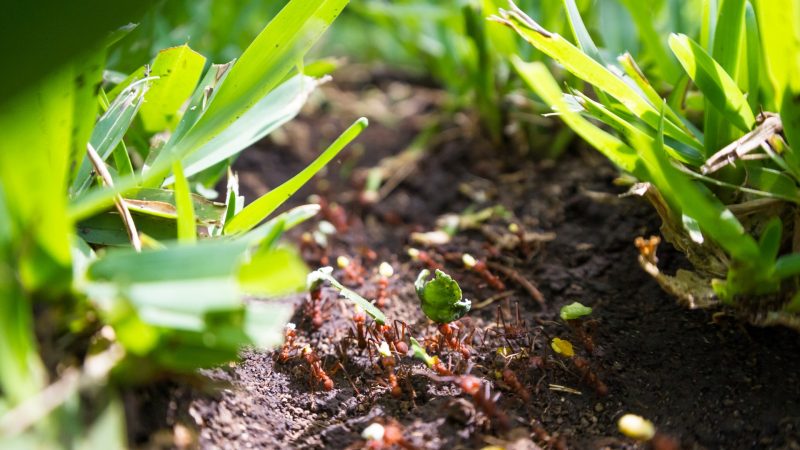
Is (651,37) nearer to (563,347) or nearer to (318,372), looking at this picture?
(563,347)

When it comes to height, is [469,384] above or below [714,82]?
below

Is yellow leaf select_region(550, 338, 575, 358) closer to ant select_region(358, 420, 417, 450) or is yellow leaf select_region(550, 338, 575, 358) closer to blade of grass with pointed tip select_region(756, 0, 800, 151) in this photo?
ant select_region(358, 420, 417, 450)

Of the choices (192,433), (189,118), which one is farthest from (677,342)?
(189,118)

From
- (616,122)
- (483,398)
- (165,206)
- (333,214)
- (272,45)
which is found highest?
(272,45)

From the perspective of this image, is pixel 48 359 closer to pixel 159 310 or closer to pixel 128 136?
pixel 159 310

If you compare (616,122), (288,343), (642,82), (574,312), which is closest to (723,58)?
(642,82)
